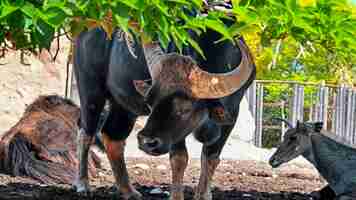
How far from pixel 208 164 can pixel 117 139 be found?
0.84 meters

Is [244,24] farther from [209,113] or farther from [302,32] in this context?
[209,113]

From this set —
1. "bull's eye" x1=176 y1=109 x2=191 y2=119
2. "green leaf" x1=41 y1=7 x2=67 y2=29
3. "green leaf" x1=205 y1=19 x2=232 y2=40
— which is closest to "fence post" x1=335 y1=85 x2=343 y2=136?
"bull's eye" x1=176 y1=109 x2=191 y2=119

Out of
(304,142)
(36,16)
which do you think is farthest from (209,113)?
(36,16)

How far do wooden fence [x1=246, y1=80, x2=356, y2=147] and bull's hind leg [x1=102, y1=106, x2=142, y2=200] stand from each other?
30.4ft

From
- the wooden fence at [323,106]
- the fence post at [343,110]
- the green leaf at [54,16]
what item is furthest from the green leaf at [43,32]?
the fence post at [343,110]

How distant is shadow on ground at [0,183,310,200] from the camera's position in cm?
626

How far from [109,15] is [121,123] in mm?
4431

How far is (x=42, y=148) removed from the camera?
7695 mm

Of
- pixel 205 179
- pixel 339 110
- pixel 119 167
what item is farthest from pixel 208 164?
pixel 339 110

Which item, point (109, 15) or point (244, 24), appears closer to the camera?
point (109, 15)

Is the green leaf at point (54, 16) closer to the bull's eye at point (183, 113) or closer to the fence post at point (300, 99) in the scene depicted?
the bull's eye at point (183, 113)

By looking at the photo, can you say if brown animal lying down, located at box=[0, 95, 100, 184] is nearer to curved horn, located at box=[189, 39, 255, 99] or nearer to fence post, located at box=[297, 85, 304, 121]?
curved horn, located at box=[189, 39, 255, 99]

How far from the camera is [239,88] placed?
573 cm

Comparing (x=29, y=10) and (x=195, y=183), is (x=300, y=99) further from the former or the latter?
(x=29, y=10)
